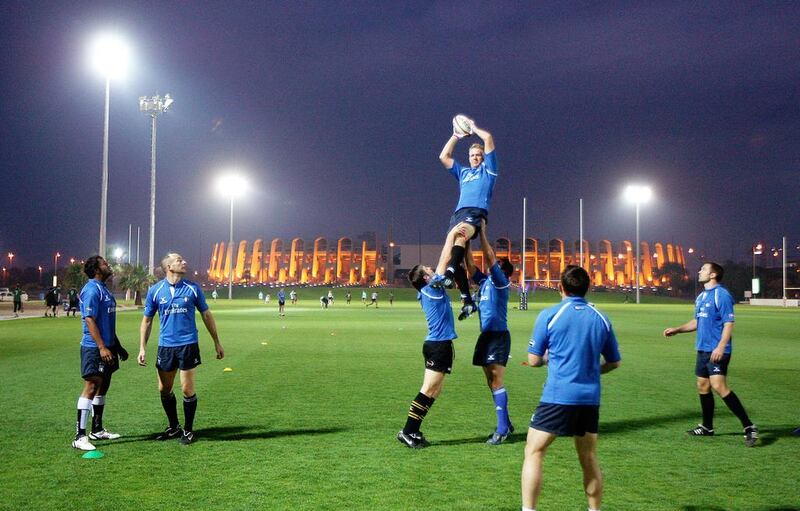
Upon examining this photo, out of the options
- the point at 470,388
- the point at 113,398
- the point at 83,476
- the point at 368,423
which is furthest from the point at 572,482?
the point at 113,398

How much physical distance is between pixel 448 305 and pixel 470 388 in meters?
5.61

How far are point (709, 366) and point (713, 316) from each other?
25.4 inches

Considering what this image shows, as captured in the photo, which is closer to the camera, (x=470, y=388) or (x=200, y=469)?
(x=200, y=469)

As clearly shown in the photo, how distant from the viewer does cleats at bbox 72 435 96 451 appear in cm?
786

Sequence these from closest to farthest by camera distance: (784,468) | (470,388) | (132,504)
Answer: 1. (132,504)
2. (784,468)
3. (470,388)

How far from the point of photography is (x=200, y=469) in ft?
23.5

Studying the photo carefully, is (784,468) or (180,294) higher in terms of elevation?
(180,294)

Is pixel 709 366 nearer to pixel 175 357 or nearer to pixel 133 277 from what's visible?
pixel 175 357

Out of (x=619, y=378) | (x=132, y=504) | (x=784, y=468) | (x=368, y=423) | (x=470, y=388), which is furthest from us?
(x=619, y=378)

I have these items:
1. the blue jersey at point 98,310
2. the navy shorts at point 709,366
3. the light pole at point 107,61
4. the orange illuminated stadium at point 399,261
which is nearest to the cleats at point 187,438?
the blue jersey at point 98,310

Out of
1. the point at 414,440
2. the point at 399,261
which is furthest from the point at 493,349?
the point at 399,261

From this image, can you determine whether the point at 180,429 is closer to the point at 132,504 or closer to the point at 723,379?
the point at 132,504

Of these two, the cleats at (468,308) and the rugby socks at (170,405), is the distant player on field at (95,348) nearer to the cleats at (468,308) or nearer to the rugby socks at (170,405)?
the rugby socks at (170,405)

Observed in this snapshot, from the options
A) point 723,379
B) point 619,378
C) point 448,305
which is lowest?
point 619,378
